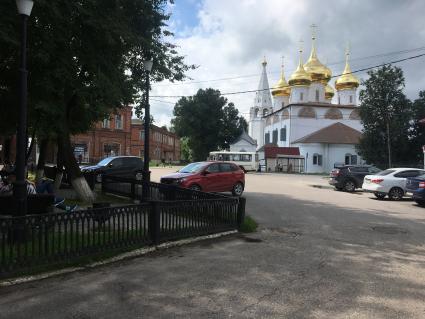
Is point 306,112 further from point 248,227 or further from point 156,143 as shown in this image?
point 248,227

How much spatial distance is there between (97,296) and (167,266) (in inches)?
74.7

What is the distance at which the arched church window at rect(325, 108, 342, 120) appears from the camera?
78438 mm

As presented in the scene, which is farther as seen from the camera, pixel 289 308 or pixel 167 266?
pixel 167 266

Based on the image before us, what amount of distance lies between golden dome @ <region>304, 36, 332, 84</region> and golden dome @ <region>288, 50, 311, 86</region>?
120 cm

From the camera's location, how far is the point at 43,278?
6914 mm

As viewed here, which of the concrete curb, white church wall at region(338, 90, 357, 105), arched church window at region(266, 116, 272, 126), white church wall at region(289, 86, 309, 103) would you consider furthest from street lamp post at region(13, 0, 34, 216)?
arched church window at region(266, 116, 272, 126)

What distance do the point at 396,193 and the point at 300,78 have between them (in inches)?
2319

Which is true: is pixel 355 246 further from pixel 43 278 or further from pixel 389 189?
pixel 389 189

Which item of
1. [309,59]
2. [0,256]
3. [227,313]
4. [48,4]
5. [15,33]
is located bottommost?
[227,313]

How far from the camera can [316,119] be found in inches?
3059

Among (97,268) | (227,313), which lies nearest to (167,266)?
(97,268)

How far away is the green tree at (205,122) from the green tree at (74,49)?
234 feet

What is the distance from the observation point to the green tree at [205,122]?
8775 cm

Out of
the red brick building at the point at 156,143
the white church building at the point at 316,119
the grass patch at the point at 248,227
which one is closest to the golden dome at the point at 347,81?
the white church building at the point at 316,119
